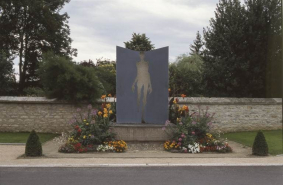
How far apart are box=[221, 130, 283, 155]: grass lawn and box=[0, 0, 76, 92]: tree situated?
77.0 ft

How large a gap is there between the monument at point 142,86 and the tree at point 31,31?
73.6ft

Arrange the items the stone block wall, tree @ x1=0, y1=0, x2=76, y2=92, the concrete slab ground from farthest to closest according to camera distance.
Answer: tree @ x1=0, y1=0, x2=76, y2=92, the stone block wall, the concrete slab ground

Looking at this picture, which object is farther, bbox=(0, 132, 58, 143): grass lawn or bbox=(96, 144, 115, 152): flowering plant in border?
bbox=(0, 132, 58, 143): grass lawn

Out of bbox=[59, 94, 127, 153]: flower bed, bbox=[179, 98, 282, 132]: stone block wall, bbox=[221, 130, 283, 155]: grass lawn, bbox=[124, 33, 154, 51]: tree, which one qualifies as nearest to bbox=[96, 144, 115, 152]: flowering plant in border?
bbox=[59, 94, 127, 153]: flower bed

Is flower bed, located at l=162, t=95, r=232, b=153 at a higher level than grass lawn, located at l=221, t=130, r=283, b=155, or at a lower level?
higher

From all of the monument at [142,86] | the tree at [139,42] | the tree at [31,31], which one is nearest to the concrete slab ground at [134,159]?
the monument at [142,86]

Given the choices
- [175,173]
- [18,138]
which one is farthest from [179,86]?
[175,173]

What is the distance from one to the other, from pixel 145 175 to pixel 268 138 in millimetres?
8646

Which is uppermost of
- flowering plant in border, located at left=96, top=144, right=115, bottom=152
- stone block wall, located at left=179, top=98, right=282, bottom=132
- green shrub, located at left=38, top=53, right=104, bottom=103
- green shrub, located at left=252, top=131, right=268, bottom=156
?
green shrub, located at left=38, top=53, right=104, bottom=103

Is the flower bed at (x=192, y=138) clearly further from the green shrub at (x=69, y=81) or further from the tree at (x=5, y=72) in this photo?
the tree at (x=5, y=72)

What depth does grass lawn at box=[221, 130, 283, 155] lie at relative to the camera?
41.4 feet

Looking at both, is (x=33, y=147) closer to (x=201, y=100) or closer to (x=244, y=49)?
(x=201, y=100)

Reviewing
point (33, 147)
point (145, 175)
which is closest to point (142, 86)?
point (33, 147)

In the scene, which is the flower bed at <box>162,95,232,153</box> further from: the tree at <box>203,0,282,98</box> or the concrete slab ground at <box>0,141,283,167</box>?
the tree at <box>203,0,282,98</box>
